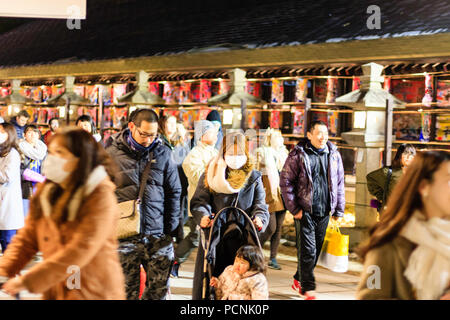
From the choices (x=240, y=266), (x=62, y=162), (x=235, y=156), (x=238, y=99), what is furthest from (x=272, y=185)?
(x=238, y=99)

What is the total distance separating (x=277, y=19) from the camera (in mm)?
15500

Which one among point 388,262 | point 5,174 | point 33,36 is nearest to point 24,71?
point 33,36

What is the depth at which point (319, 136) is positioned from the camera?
22.3 feet

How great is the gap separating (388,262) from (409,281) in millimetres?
127

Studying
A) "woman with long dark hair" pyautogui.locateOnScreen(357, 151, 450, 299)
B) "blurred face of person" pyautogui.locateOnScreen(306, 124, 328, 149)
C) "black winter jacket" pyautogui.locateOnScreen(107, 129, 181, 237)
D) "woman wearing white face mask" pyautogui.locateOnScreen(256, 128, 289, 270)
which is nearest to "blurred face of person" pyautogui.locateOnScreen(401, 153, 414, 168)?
"blurred face of person" pyautogui.locateOnScreen(306, 124, 328, 149)

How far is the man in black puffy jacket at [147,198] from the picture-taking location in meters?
4.97

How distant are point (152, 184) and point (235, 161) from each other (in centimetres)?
86

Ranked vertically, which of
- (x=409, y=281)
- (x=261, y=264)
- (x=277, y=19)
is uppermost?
(x=277, y=19)

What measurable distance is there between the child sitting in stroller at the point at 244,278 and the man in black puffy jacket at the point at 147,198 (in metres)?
0.47

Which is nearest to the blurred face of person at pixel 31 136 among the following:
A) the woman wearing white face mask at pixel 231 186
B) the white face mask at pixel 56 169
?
the woman wearing white face mask at pixel 231 186

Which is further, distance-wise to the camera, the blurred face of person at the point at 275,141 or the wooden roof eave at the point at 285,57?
the wooden roof eave at the point at 285,57

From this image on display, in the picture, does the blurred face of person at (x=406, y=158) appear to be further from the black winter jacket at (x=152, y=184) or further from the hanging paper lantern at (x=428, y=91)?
the hanging paper lantern at (x=428, y=91)

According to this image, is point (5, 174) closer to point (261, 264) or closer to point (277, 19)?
point (261, 264)

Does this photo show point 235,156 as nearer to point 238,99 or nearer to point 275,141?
point 275,141
